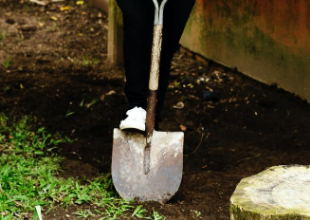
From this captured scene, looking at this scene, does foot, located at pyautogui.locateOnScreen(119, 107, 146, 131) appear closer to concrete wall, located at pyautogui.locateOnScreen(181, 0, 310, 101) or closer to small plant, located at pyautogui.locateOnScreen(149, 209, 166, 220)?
small plant, located at pyautogui.locateOnScreen(149, 209, 166, 220)

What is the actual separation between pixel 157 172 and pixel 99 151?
0.82m

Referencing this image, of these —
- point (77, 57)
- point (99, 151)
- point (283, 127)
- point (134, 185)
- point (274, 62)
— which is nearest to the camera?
point (134, 185)

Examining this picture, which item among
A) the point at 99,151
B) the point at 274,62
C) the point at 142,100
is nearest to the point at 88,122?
the point at 99,151

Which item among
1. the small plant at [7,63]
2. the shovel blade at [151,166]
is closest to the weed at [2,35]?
the small plant at [7,63]

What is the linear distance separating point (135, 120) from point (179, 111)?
1.50 m

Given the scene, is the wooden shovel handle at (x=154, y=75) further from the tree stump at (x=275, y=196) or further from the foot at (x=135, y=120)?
the tree stump at (x=275, y=196)

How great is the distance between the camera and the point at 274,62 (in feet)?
16.6

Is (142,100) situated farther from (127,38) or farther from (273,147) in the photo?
(273,147)

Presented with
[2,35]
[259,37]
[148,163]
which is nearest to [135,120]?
[148,163]

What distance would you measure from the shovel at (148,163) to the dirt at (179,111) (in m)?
0.10

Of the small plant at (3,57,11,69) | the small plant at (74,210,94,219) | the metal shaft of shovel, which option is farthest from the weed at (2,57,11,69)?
the small plant at (74,210,94,219)

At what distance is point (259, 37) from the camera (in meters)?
5.13

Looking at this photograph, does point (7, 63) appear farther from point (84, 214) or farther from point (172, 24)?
point (84, 214)

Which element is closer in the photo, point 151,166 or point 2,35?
point 151,166
